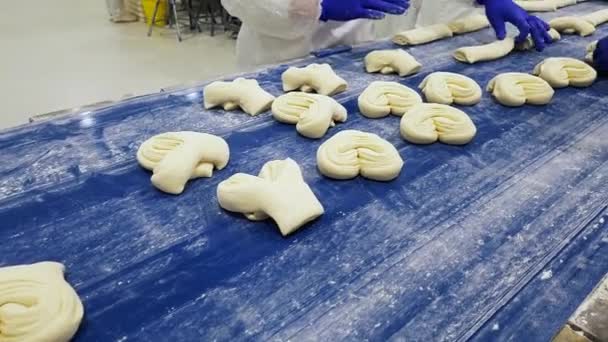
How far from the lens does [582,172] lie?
3.86ft

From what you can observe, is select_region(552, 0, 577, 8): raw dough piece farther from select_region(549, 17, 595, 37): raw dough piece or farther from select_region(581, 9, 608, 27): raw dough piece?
select_region(549, 17, 595, 37): raw dough piece

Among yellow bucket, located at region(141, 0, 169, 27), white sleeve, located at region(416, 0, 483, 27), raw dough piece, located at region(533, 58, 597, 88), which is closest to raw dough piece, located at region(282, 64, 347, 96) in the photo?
raw dough piece, located at region(533, 58, 597, 88)

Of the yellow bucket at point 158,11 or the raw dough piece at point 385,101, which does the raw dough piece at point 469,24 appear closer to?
the raw dough piece at point 385,101

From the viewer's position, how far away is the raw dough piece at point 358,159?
1.10 m

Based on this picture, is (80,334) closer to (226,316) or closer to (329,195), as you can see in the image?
(226,316)

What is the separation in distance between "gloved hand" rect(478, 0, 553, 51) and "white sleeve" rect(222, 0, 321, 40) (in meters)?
0.90

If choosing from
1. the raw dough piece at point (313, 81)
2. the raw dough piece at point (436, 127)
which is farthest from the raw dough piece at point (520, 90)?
the raw dough piece at point (313, 81)

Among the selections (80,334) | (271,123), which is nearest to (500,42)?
(271,123)

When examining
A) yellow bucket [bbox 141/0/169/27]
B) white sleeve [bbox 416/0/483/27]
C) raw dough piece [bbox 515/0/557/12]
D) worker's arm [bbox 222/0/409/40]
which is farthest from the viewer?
yellow bucket [bbox 141/0/169/27]

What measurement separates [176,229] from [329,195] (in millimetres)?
373

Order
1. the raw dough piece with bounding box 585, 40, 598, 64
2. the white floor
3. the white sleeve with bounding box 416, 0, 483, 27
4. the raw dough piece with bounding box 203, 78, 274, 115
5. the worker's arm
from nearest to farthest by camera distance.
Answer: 1. the raw dough piece with bounding box 203, 78, 274, 115
2. the worker's arm
3. the raw dough piece with bounding box 585, 40, 598, 64
4. the white sleeve with bounding box 416, 0, 483, 27
5. the white floor

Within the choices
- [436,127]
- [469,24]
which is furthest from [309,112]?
[469,24]

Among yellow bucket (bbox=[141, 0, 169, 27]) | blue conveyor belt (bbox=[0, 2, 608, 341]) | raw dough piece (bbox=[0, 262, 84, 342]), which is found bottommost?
yellow bucket (bbox=[141, 0, 169, 27])

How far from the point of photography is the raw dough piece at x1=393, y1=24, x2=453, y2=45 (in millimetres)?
2020
